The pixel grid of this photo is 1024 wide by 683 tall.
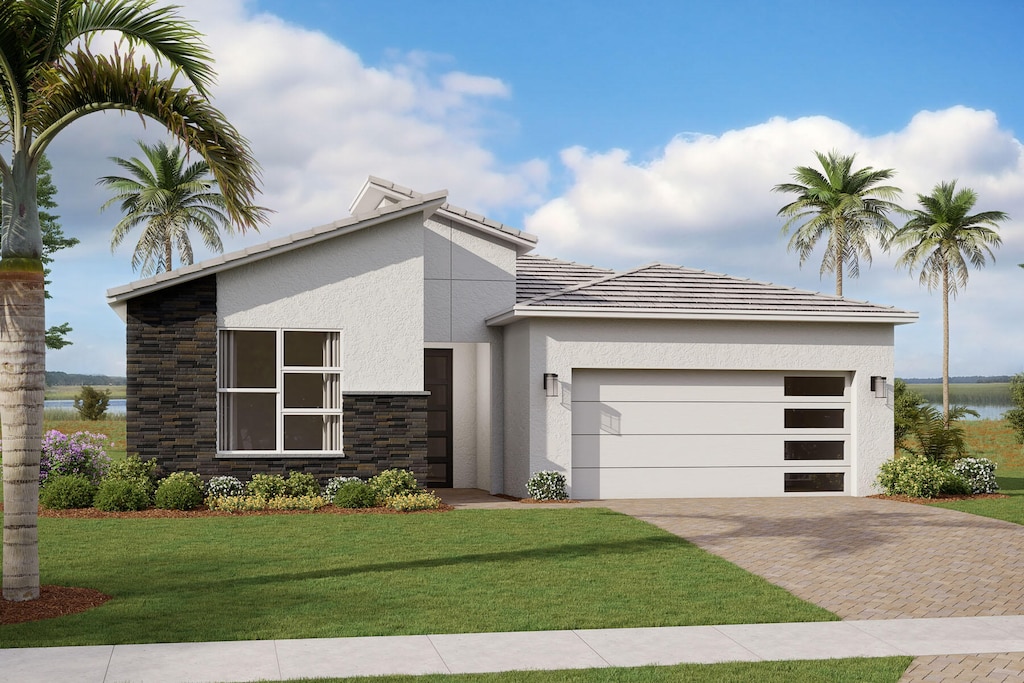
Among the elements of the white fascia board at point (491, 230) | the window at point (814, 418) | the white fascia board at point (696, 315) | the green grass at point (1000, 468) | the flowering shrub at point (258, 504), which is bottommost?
the green grass at point (1000, 468)

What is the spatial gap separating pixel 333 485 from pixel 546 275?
716 cm

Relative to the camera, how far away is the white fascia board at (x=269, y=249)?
16094 mm

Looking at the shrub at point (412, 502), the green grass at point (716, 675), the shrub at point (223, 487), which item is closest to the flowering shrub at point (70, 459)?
the shrub at point (223, 487)

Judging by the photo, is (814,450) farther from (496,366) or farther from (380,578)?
(380,578)

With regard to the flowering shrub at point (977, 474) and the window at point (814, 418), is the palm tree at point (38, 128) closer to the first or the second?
the window at point (814, 418)

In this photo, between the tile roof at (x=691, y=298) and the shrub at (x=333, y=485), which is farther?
the tile roof at (x=691, y=298)

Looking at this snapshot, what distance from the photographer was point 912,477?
18.4 metres

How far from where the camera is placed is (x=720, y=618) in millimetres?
9211

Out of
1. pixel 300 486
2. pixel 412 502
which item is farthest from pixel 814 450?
pixel 300 486

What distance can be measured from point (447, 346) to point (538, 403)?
8.99 ft

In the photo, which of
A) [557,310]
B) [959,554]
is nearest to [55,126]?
[557,310]

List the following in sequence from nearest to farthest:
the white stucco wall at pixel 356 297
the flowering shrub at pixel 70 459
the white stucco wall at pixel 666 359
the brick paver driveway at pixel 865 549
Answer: the brick paver driveway at pixel 865 549, the white stucco wall at pixel 356 297, the flowering shrub at pixel 70 459, the white stucco wall at pixel 666 359

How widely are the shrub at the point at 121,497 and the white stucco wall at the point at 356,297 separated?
9.75 ft

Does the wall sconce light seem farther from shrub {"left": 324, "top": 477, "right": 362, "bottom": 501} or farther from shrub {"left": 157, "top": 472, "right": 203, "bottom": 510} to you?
shrub {"left": 157, "top": 472, "right": 203, "bottom": 510}
